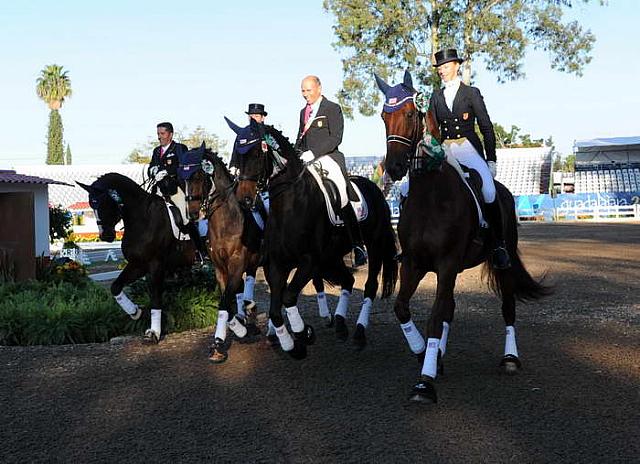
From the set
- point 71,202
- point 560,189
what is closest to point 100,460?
point 71,202

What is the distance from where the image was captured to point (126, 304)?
958 centimetres

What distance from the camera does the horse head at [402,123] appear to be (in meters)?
5.84

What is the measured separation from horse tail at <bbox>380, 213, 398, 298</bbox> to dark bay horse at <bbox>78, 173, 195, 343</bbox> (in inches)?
111

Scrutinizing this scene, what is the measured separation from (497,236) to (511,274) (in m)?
0.59

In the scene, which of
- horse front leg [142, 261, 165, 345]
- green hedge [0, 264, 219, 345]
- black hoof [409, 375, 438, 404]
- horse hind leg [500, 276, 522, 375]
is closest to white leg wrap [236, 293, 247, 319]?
green hedge [0, 264, 219, 345]

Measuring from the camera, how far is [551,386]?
21.0 ft

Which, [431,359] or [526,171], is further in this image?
[526,171]

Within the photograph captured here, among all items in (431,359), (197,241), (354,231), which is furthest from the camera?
(197,241)

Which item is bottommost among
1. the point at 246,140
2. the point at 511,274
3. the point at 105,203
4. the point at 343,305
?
the point at 343,305

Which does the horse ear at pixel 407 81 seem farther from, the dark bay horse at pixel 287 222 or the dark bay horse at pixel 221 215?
the dark bay horse at pixel 221 215

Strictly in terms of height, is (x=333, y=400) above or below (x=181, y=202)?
below

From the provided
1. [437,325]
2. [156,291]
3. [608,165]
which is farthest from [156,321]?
[608,165]

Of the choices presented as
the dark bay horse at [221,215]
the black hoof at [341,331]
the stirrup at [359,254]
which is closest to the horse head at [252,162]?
the dark bay horse at [221,215]

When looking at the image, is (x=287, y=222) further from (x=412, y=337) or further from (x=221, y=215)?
(x=412, y=337)
